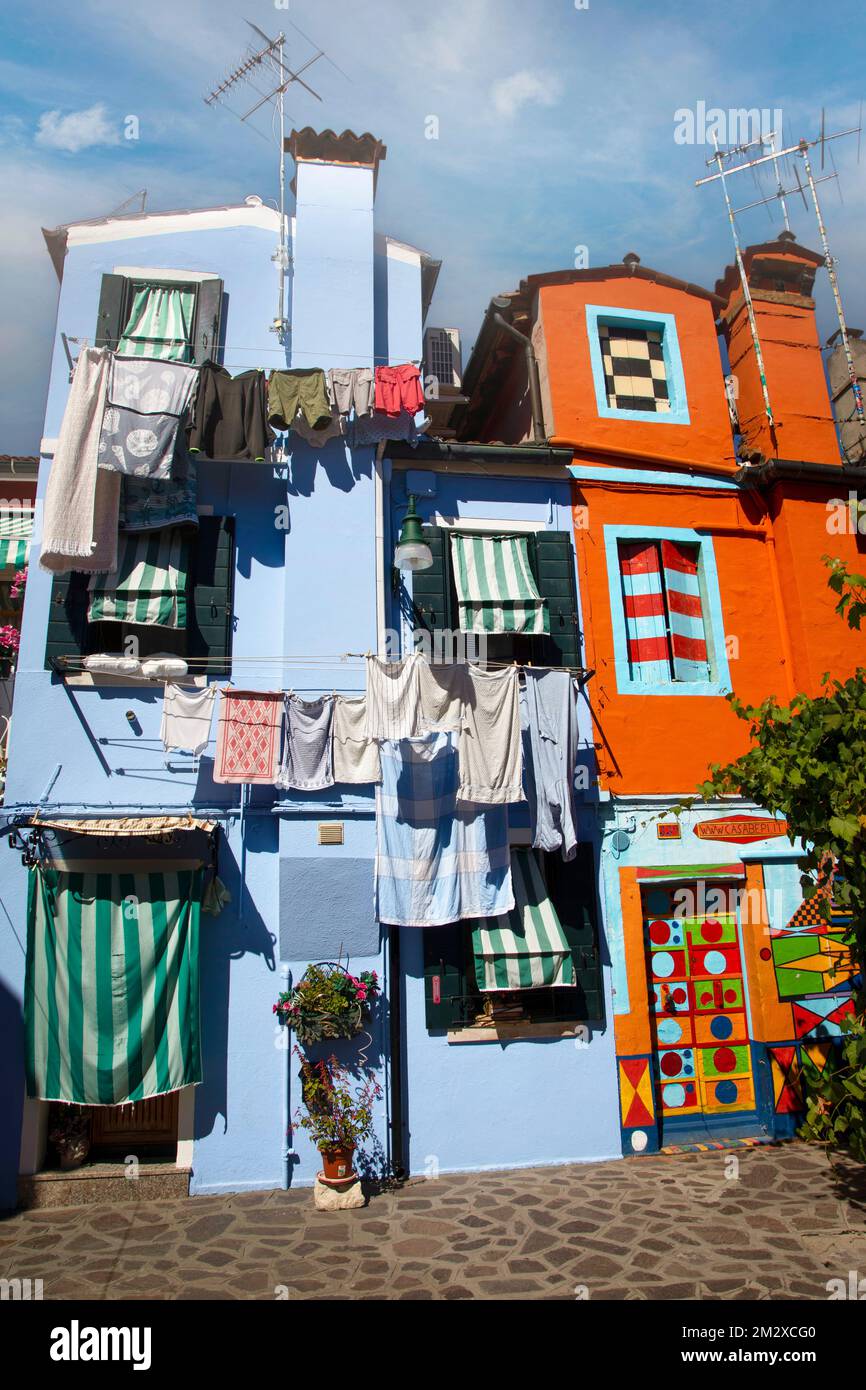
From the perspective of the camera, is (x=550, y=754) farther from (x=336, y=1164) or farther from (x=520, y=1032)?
(x=336, y=1164)

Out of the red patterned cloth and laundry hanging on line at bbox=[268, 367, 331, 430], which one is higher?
laundry hanging on line at bbox=[268, 367, 331, 430]

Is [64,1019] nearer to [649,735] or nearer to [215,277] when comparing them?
[649,735]

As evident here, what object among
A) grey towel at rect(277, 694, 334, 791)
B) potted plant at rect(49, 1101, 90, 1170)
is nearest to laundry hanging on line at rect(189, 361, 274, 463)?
grey towel at rect(277, 694, 334, 791)

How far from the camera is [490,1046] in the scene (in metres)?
8.81

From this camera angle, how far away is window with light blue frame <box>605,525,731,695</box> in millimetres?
10203

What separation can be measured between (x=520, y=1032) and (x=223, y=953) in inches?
128

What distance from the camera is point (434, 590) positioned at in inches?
387

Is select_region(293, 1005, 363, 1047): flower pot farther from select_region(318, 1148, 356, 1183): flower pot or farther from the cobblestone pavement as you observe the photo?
the cobblestone pavement

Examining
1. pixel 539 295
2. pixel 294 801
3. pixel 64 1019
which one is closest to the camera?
pixel 64 1019

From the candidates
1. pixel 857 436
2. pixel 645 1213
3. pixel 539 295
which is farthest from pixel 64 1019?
pixel 857 436

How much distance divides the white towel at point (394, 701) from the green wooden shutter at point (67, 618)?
10.6 ft

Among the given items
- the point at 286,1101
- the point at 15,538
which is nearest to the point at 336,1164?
the point at 286,1101

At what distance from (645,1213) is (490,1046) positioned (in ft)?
6.94

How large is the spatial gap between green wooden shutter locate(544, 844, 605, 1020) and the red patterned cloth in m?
3.44
